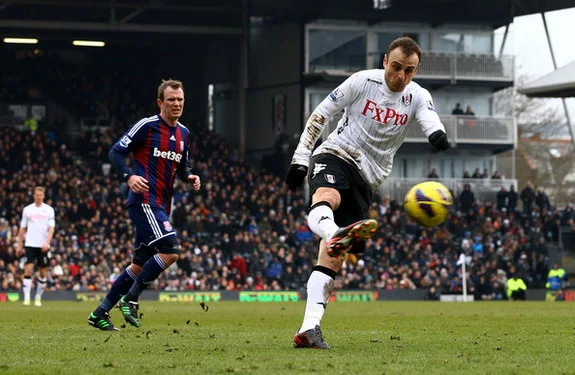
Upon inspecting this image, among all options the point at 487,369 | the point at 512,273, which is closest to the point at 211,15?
the point at 512,273

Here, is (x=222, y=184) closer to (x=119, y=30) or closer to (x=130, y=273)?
(x=119, y=30)

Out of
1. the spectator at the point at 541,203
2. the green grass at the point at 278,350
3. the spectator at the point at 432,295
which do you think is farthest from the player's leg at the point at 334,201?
the spectator at the point at 541,203

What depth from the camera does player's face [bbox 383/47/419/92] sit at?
33.9 ft

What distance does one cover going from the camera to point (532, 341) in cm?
1146

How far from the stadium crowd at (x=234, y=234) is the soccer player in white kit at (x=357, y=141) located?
2653 cm

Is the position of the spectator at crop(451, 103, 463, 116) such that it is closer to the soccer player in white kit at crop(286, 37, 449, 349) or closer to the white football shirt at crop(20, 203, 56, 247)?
the white football shirt at crop(20, 203, 56, 247)

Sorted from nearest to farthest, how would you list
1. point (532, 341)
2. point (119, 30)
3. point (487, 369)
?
point (487, 369)
point (532, 341)
point (119, 30)

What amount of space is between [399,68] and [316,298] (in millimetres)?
2118

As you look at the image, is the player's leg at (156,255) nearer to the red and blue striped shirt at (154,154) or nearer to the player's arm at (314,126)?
the red and blue striped shirt at (154,154)

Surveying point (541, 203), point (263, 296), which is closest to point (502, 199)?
point (541, 203)

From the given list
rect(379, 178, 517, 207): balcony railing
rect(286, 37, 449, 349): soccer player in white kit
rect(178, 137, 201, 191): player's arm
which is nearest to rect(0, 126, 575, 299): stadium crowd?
rect(379, 178, 517, 207): balcony railing

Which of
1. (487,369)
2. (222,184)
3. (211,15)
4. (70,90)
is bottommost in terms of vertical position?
(487,369)

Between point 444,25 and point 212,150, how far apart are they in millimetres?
13384

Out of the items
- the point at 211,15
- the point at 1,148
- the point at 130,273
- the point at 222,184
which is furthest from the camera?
the point at 211,15
